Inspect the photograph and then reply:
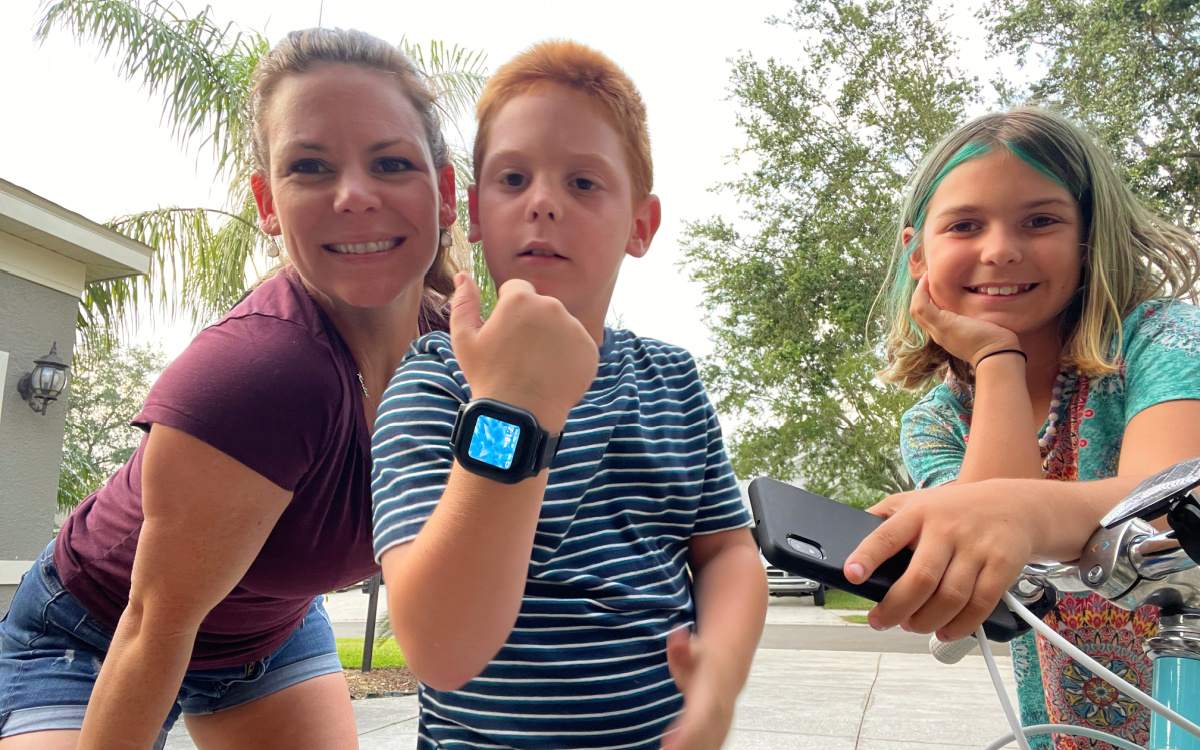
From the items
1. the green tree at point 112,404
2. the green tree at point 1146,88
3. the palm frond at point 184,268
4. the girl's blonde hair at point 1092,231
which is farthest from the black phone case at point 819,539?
the green tree at point 112,404

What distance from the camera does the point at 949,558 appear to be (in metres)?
0.84

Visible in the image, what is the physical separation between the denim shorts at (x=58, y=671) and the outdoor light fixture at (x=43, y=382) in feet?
18.5

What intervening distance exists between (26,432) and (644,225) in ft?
22.8

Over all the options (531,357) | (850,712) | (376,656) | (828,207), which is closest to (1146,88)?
(828,207)

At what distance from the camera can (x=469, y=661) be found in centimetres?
78

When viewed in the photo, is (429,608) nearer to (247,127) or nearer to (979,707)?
(247,127)

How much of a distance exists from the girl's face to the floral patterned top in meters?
0.13

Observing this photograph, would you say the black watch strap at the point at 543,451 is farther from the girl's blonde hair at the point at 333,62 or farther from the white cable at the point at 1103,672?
the girl's blonde hair at the point at 333,62

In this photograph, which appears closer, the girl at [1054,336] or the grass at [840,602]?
the girl at [1054,336]

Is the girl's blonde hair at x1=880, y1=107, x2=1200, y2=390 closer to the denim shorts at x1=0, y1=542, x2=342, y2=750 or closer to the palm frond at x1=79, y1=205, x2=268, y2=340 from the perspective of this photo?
the denim shorts at x1=0, y1=542, x2=342, y2=750

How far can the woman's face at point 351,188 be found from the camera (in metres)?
1.34

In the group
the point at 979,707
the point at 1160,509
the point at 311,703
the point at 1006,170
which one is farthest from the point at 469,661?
the point at 979,707

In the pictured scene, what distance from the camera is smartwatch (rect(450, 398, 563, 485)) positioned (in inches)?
29.0

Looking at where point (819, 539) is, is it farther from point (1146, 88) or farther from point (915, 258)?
point (1146, 88)
